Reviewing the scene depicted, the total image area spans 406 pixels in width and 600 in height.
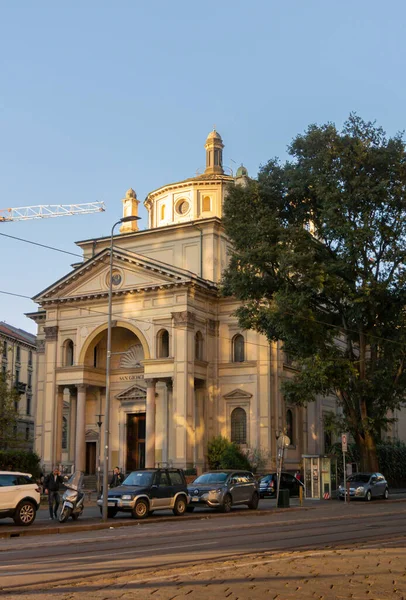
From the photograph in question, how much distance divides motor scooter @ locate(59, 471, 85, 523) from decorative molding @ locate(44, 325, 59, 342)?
95.2ft

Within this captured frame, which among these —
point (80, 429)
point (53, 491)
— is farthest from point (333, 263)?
point (80, 429)

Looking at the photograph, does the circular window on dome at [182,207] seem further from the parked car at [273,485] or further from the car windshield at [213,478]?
the car windshield at [213,478]

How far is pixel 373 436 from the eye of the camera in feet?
122

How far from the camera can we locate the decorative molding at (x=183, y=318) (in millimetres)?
47562

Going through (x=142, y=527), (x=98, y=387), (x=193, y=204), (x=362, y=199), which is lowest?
(x=142, y=527)

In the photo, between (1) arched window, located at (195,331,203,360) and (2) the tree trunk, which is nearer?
(2) the tree trunk

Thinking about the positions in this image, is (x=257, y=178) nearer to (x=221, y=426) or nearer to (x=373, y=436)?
(x=373, y=436)

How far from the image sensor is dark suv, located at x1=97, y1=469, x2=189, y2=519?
24.5 meters

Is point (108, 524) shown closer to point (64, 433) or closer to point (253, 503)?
point (253, 503)

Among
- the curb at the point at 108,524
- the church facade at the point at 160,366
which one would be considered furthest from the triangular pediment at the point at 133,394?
the curb at the point at 108,524

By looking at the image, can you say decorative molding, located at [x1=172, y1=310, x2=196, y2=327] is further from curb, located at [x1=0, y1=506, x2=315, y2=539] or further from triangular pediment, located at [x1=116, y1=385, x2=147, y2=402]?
curb, located at [x1=0, y1=506, x2=315, y2=539]

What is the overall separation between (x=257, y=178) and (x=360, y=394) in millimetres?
11519

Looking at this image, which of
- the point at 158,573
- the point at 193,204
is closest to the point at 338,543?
the point at 158,573

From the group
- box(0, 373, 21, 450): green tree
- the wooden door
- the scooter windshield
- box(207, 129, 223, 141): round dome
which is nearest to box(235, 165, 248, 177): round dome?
box(207, 129, 223, 141): round dome
